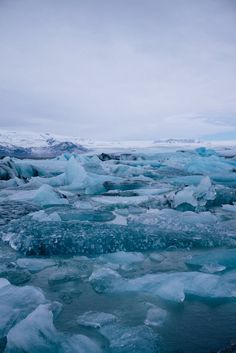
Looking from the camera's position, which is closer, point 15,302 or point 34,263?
point 15,302

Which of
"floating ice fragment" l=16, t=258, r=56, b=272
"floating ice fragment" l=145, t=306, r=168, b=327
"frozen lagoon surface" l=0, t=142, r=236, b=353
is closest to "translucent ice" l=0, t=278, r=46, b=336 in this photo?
"frozen lagoon surface" l=0, t=142, r=236, b=353

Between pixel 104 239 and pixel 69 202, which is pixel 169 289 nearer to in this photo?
pixel 104 239

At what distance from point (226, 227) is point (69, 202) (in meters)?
2.57

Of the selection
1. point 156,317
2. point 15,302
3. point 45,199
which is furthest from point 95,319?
point 45,199

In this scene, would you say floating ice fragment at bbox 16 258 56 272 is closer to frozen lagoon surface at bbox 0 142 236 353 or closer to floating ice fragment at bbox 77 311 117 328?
frozen lagoon surface at bbox 0 142 236 353

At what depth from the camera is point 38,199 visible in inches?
191

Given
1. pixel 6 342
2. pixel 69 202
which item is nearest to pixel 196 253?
pixel 6 342

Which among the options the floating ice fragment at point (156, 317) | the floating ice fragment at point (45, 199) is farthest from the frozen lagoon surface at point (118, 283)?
the floating ice fragment at point (45, 199)

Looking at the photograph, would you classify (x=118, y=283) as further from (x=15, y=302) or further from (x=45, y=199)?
(x=45, y=199)

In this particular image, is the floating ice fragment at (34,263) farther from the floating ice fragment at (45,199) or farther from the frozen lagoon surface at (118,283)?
the floating ice fragment at (45,199)

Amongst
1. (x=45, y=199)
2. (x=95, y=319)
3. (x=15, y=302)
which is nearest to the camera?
(x=95, y=319)

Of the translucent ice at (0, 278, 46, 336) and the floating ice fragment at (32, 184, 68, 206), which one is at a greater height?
the translucent ice at (0, 278, 46, 336)

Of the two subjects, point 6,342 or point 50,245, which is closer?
point 6,342

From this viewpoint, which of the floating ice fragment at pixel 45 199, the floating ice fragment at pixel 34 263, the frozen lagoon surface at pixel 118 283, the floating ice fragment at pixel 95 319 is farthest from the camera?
the floating ice fragment at pixel 45 199
